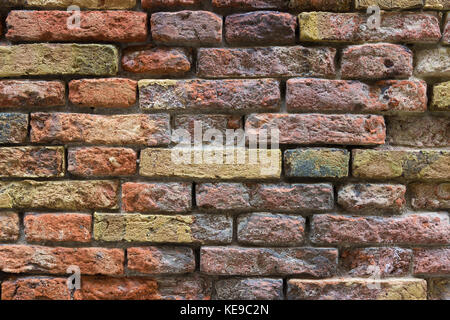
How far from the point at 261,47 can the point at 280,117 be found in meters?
0.19

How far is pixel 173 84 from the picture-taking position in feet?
2.76

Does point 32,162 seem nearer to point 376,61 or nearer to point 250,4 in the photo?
point 250,4

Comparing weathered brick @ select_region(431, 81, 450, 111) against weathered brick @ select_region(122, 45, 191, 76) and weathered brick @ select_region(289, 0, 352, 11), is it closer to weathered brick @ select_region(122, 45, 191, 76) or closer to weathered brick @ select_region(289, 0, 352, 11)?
weathered brick @ select_region(289, 0, 352, 11)

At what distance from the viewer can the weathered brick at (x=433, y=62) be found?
84 centimetres

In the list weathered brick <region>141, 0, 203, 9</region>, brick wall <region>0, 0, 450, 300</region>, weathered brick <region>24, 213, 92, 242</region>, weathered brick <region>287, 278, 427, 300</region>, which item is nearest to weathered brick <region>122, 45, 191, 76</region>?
brick wall <region>0, 0, 450, 300</region>

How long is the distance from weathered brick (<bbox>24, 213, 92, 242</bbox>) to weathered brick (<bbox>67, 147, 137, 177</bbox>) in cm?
12

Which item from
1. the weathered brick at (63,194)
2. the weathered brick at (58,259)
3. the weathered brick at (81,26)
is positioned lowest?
the weathered brick at (58,259)

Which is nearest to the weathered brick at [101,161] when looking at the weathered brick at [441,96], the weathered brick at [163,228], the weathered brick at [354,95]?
the weathered brick at [163,228]

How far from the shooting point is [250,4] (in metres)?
0.83

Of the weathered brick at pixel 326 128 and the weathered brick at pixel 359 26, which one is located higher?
the weathered brick at pixel 359 26

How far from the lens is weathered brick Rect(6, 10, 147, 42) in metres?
0.84

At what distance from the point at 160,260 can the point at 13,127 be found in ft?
1.77

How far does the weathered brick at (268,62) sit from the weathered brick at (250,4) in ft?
0.37

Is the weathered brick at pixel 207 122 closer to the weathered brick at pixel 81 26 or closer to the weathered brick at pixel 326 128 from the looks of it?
the weathered brick at pixel 326 128
